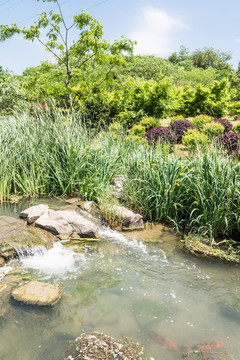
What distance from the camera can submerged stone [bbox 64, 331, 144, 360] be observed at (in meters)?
2.36

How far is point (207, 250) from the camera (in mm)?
4219

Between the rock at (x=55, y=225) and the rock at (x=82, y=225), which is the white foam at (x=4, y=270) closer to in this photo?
the rock at (x=55, y=225)

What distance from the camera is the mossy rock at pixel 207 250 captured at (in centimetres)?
412

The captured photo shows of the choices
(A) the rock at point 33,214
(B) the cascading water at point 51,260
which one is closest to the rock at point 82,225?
(A) the rock at point 33,214

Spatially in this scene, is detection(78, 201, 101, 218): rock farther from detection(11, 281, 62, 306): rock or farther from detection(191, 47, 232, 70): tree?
detection(191, 47, 232, 70): tree

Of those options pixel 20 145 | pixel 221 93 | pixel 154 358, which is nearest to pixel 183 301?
pixel 154 358

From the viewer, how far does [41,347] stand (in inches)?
98.1

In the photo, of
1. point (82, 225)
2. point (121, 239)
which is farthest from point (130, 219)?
point (82, 225)

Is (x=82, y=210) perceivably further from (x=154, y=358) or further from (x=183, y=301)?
(x=154, y=358)

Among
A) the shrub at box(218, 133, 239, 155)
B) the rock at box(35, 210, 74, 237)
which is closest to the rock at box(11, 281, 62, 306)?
the rock at box(35, 210, 74, 237)

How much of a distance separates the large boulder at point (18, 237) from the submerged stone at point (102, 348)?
1.74m

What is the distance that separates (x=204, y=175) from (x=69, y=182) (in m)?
2.79

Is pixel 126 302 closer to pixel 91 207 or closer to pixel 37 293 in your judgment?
pixel 37 293

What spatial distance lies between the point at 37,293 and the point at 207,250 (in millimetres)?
2453
